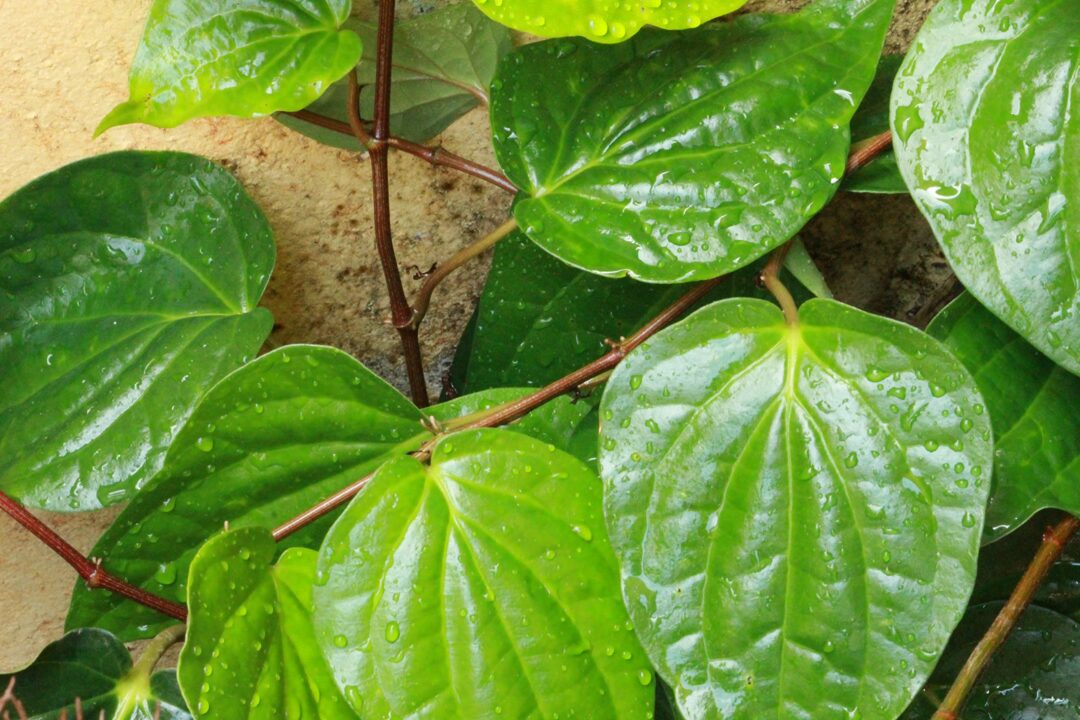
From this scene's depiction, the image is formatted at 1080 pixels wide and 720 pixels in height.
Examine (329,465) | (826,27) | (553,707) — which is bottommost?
(553,707)

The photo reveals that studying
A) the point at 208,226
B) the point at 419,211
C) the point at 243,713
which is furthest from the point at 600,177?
the point at 243,713

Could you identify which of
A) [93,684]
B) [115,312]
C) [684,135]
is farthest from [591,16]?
[93,684]

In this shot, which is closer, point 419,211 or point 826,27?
point 826,27

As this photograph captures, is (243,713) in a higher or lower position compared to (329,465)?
lower

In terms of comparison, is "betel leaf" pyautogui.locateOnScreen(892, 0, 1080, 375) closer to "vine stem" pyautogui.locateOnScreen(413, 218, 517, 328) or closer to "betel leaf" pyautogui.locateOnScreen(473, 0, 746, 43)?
"betel leaf" pyautogui.locateOnScreen(473, 0, 746, 43)

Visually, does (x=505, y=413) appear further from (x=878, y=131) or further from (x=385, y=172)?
(x=878, y=131)

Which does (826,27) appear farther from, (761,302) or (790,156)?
(761,302)

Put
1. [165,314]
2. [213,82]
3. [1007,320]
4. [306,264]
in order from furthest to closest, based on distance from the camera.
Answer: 1. [306,264]
2. [165,314]
3. [213,82]
4. [1007,320]
